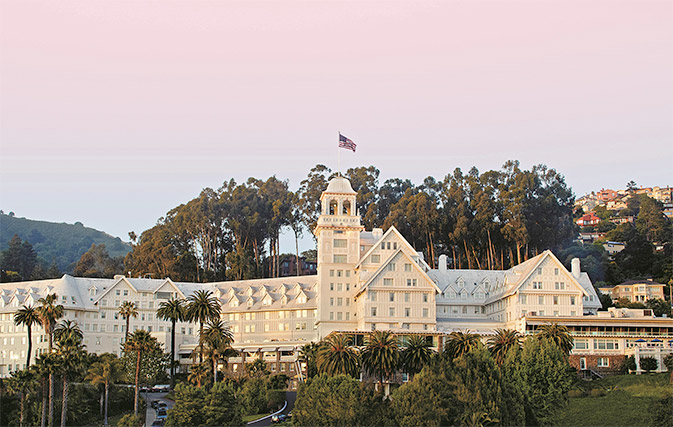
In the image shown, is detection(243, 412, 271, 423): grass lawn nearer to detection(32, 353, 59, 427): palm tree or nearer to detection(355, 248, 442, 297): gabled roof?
detection(32, 353, 59, 427): palm tree

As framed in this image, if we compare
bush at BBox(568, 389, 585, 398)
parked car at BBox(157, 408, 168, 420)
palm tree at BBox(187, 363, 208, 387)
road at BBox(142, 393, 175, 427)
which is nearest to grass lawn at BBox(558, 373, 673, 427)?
bush at BBox(568, 389, 585, 398)

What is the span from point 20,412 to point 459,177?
77.4 meters

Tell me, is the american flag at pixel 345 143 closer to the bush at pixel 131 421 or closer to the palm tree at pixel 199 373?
the palm tree at pixel 199 373

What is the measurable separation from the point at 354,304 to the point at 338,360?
2703cm

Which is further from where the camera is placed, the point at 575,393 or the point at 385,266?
the point at 385,266

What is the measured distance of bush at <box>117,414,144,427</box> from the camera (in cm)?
7488

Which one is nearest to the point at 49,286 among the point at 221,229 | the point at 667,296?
Result: the point at 221,229

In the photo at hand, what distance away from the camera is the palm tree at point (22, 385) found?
74.9 meters

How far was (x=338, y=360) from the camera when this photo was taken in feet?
243

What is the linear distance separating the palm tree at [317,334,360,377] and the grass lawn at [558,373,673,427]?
60.2 feet

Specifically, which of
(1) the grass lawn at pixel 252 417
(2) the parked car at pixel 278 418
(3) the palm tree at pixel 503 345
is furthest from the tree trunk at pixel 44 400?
(3) the palm tree at pixel 503 345

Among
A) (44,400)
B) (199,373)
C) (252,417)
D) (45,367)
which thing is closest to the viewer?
(45,367)

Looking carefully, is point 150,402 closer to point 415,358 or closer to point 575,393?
point 415,358

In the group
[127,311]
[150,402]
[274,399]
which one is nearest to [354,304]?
[274,399]
